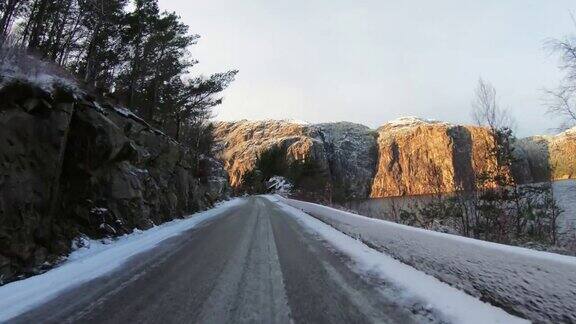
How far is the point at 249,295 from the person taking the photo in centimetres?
577

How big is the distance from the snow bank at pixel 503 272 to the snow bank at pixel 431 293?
0.43 ft

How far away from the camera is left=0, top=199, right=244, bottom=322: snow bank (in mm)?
5773

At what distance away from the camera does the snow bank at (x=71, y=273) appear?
577cm

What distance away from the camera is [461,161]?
19188 mm

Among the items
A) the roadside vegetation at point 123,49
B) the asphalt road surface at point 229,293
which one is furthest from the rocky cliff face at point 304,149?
the asphalt road surface at point 229,293

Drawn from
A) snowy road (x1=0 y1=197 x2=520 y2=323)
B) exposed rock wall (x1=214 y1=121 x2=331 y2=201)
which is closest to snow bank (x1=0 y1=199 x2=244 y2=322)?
snowy road (x1=0 y1=197 x2=520 y2=323)

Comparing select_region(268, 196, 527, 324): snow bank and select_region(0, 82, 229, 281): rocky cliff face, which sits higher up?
select_region(0, 82, 229, 281): rocky cliff face

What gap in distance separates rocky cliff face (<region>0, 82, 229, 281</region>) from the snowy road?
191cm

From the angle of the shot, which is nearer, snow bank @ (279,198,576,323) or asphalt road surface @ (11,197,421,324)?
snow bank @ (279,198,576,323)

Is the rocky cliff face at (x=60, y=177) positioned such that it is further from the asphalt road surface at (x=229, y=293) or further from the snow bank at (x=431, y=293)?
the snow bank at (x=431, y=293)

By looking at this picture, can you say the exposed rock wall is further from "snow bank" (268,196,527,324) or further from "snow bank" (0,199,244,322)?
"snow bank" (268,196,527,324)

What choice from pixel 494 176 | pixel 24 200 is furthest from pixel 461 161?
pixel 24 200

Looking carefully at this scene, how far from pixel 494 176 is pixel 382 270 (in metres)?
12.9

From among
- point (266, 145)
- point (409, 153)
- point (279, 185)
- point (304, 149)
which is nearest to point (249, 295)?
point (279, 185)
